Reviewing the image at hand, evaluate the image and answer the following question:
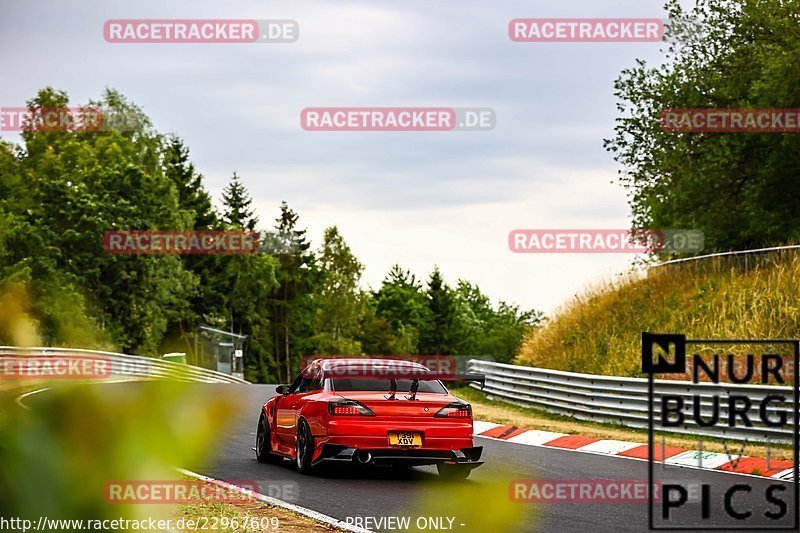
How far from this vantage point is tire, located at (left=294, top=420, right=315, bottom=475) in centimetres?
1306

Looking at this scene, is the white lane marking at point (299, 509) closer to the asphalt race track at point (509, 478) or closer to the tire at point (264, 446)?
the asphalt race track at point (509, 478)

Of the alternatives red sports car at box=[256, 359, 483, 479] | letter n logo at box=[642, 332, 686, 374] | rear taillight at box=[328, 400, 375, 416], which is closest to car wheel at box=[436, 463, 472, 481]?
red sports car at box=[256, 359, 483, 479]

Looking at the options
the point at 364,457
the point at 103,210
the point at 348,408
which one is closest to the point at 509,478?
the point at 364,457

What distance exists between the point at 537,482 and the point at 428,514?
950 centimetres

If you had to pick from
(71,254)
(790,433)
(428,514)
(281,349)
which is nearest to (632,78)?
(790,433)

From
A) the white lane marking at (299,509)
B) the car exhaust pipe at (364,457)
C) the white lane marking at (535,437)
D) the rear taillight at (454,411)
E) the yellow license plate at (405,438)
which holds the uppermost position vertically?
the rear taillight at (454,411)

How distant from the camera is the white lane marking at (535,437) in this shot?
18844mm

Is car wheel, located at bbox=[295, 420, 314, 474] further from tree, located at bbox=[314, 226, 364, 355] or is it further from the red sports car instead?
tree, located at bbox=[314, 226, 364, 355]

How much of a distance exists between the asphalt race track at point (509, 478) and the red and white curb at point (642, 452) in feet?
1.63

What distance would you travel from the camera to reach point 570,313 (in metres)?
33.7

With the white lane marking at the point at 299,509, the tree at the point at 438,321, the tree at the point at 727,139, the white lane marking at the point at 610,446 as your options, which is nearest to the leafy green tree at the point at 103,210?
the tree at the point at 727,139

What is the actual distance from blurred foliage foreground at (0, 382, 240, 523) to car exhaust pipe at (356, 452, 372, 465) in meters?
10.6

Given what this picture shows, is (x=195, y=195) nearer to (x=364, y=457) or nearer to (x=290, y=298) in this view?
(x=290, y=298)

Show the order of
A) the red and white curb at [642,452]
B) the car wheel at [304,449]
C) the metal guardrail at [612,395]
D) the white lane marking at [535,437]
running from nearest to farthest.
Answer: the car wheel at [304,449]
the red and white curb at [642,452]
the metal guardrail at [612,395]
the white lane marking at [535,437]
